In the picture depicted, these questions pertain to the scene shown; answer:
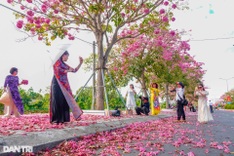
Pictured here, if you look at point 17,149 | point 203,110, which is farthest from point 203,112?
point 17,149

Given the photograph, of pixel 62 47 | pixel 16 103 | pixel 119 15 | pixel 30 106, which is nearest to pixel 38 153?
pixel 62 47

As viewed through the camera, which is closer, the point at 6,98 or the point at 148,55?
the point at 6,98

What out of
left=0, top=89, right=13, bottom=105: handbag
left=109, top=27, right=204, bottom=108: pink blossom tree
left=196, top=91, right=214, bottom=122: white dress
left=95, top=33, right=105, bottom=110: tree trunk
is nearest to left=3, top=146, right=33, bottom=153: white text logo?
left=0, top=89, right=13, bottom=105: handbag

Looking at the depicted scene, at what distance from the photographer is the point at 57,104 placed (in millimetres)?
7969

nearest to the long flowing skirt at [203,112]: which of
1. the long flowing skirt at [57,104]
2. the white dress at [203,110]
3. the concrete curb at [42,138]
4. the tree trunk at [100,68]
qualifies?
the white dress at [203,110]

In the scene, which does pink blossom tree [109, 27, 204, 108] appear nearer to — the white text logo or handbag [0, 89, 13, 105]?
handbag [0, 89, 13, 105]

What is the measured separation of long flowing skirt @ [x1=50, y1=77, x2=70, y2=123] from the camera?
7.92 meters

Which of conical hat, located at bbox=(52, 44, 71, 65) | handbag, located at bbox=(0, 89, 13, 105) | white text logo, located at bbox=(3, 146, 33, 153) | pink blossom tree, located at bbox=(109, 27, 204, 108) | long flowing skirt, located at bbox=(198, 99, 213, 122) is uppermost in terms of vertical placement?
pink blossom tree, located at bbox=(109, 27, 204, 108)

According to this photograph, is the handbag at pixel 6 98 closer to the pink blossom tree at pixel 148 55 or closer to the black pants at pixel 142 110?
the black pants at pixel 142 110

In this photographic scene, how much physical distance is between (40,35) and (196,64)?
80.8 ft

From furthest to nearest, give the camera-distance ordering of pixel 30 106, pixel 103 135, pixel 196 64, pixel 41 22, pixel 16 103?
pixel 196 64
pixel 30 106
pixel 41 22
pixel 16 103
pixel 103 135

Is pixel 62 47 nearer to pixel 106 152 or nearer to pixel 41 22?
pixel 106 152

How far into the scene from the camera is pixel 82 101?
2361cm

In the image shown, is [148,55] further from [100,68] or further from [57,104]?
[57,104]
